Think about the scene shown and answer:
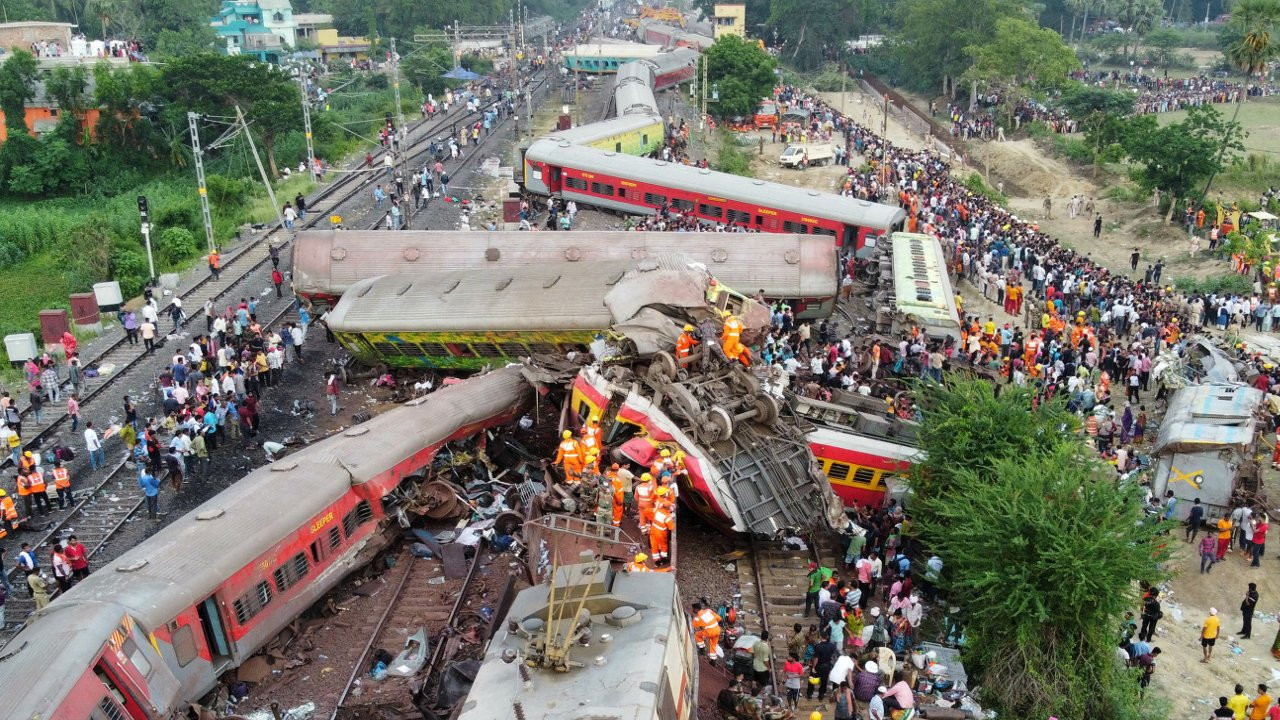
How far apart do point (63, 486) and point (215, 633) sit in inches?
298

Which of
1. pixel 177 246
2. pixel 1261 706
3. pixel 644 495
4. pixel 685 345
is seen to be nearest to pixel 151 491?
pixel 644 495

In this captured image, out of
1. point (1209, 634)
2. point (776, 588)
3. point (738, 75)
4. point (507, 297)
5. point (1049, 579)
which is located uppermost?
point (738, 75)

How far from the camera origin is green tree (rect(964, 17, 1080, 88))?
64438 mm

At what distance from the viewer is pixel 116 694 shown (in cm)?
1327

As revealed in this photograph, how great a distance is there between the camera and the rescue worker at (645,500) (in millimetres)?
17062

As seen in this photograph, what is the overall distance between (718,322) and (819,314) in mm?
8309

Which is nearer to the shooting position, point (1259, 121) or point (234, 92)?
point (234, 92)

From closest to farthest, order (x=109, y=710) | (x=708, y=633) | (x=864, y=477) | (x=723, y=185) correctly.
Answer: (x=109, y=710) < (x=708, y=633) < (x=864, y=477) < (x=723, y=185)

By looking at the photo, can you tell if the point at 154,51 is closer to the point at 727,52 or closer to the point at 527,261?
the point at 727,52

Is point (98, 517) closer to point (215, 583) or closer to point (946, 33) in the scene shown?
point (215, 583)

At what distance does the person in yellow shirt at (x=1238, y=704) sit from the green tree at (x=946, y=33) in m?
62.9

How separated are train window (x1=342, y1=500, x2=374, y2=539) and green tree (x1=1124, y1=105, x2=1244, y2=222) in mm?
37660

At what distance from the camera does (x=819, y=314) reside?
3105 centimetres

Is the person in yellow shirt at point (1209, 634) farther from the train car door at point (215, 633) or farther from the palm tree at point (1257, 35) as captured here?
the palm tree at point (1257, 35)
